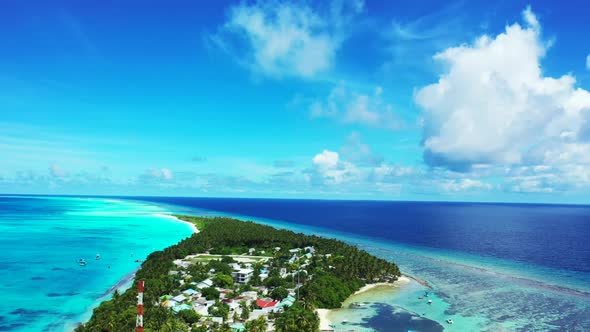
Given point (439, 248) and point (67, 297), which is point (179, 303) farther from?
point (439, 248)

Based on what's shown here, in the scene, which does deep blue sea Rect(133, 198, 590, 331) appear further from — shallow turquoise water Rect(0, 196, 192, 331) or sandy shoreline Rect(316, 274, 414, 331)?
shallow turquoise water Rect(0, 196, 192, 331)

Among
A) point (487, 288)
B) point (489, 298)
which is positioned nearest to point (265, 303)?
point (489, 298)

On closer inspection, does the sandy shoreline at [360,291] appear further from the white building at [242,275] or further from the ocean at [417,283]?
the white building at [242,275]

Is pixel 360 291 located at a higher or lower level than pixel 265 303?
lower

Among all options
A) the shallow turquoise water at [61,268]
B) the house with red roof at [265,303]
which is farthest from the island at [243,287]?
the shallow turquoise water at [61,268]

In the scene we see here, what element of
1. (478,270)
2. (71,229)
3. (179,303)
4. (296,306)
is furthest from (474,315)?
(71,229)

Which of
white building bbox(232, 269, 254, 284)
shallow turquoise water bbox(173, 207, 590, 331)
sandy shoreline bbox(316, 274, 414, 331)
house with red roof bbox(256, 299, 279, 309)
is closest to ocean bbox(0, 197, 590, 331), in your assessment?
shallow turquoise water bbox(173, 207, 590, 331)

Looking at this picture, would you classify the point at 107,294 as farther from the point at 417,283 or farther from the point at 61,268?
the point at 417,283

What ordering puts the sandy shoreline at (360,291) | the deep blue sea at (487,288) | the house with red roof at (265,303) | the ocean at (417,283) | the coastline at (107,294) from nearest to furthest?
the sandy shoreline at (360,291)
the coastline at (107,294)
the ocean at (417,283)
the deep blue sea at (487,288)
the house with red roof at (265,303)
